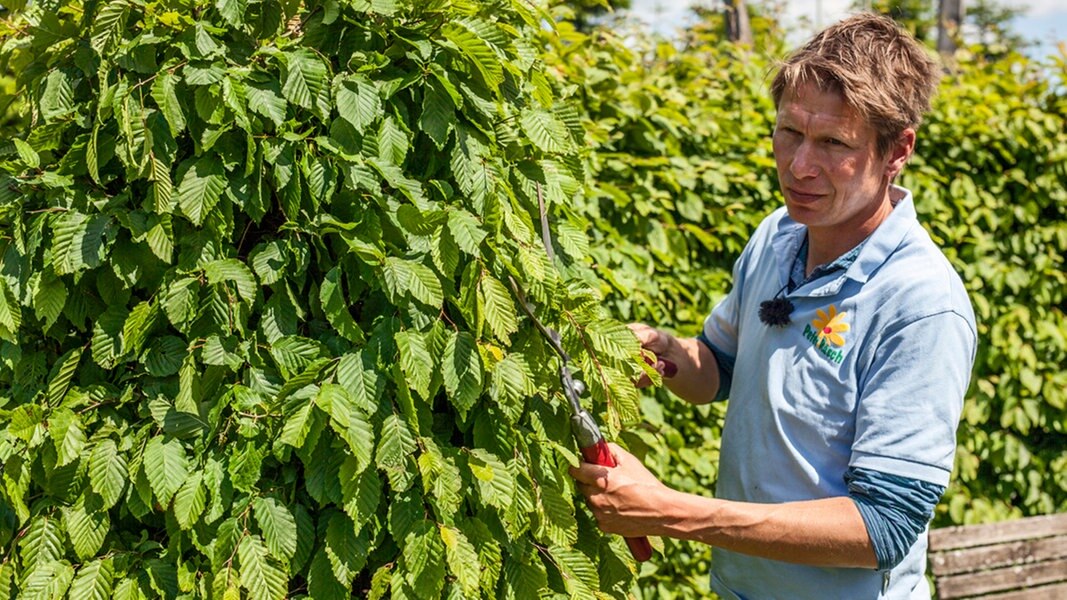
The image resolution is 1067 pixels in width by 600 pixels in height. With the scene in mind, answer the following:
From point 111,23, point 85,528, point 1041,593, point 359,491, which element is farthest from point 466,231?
point 1041,593

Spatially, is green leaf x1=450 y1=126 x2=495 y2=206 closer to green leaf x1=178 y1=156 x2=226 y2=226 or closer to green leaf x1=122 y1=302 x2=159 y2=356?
green leaf x1=178 y1=156 x2=226 y2=226

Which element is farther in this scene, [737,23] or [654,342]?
[737,23]

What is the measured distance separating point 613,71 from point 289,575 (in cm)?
272

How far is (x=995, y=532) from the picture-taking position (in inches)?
144

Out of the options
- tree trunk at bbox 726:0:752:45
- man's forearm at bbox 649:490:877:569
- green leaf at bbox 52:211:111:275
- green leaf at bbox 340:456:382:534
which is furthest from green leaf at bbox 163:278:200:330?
tree trunk at bbox 726:0:752:45

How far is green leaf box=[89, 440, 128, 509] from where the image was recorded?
61.6 inches

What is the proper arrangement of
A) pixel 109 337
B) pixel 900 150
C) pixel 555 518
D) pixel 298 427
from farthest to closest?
pixel 900 150, pixel 555 518, pixel 109 337, pixel 298 427

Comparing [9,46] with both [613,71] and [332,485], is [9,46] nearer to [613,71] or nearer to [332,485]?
[332,485]

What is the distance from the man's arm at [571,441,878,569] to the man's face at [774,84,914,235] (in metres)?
0.59

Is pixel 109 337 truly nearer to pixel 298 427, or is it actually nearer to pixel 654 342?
pixel 298 427

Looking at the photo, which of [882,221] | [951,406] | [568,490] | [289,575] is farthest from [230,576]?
[882,221]

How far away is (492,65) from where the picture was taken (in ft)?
5.46

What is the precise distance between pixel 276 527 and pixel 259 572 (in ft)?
0.23

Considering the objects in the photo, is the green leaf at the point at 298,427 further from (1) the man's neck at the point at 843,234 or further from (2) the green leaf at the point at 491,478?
(1) the man's neck at the point at 843,234
